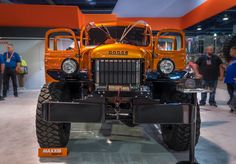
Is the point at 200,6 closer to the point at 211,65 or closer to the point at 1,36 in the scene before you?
the point at 211,65

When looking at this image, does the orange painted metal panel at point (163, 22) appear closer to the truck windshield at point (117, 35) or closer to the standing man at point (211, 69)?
the standing man at point (211, 69)

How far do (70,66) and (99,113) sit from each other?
30.7 inches

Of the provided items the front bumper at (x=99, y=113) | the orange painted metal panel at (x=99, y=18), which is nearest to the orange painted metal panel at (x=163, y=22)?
the orange painted metal panel at (x=99, y=18)

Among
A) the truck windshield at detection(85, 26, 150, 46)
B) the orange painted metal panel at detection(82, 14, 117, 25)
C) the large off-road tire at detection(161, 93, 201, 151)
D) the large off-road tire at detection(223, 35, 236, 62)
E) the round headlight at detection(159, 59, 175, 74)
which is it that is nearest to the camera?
the round headlight at detection(159, 59, 175, 74)

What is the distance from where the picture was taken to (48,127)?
389 cm

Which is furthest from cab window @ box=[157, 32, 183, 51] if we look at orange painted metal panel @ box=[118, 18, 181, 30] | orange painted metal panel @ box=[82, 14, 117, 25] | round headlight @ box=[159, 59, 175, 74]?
orange painted metal panel @ box=[118, 18, 181, 30]

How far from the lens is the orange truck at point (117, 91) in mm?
3324

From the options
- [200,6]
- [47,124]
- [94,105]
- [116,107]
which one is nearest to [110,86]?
[116,107]

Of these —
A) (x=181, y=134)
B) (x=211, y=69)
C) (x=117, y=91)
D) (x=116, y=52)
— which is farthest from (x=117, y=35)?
(x=211, y=69)

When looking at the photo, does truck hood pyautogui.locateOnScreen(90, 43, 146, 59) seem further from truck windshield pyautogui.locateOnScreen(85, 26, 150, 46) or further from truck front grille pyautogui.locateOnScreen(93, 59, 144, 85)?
truck windshield pyautogui.locateOnScreen(85, 26, 150, 46)

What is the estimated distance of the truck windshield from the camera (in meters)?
4.94

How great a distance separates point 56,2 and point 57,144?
650 inches

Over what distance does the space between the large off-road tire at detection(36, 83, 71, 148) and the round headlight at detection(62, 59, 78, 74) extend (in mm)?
299

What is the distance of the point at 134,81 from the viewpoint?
3.88m
